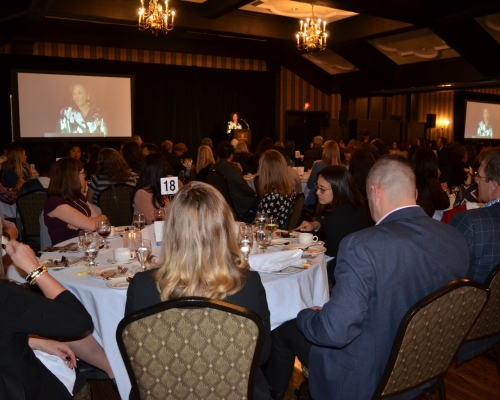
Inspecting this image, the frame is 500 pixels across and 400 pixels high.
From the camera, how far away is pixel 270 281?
251cm

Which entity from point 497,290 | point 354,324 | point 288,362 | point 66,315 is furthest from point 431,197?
point 66,315

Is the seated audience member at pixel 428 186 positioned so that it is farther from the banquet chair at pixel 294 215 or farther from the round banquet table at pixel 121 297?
the round banquet table at pixel 121 297

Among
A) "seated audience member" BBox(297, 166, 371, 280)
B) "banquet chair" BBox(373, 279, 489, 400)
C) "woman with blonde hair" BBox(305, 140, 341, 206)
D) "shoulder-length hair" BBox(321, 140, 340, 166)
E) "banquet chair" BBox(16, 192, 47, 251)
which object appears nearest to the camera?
"banquet chair" BBox(373, 279, 489, 400)

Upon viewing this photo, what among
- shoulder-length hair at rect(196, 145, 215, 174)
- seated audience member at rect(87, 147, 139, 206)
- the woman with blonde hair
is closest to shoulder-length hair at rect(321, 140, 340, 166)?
the woman with blonde hair

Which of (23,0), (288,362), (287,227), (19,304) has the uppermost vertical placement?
(23,0)

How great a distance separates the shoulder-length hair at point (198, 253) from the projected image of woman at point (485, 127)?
1912cm

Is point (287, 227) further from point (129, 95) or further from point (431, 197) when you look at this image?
point (129, 95)

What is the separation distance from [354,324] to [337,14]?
11.0 meters

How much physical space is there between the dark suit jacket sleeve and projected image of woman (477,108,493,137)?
19.0 meters

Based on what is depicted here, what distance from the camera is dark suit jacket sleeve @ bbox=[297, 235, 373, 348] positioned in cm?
180

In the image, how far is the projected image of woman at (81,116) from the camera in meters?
12.2

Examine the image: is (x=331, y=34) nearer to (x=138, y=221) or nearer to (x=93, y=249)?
(x=138, y=221)

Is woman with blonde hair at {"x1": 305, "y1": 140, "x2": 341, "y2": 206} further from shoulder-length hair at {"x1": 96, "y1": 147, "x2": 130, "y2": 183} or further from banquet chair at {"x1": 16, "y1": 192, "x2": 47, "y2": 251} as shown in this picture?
banquet chair at {"x1": 16, "y1": 192, "x2": 47, "y2": 251}

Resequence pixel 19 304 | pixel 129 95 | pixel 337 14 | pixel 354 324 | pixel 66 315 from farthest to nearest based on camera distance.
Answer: pixel 129 95, pixel 337 14, pixel 354 324, pixel 66 315, pixel 19 304
